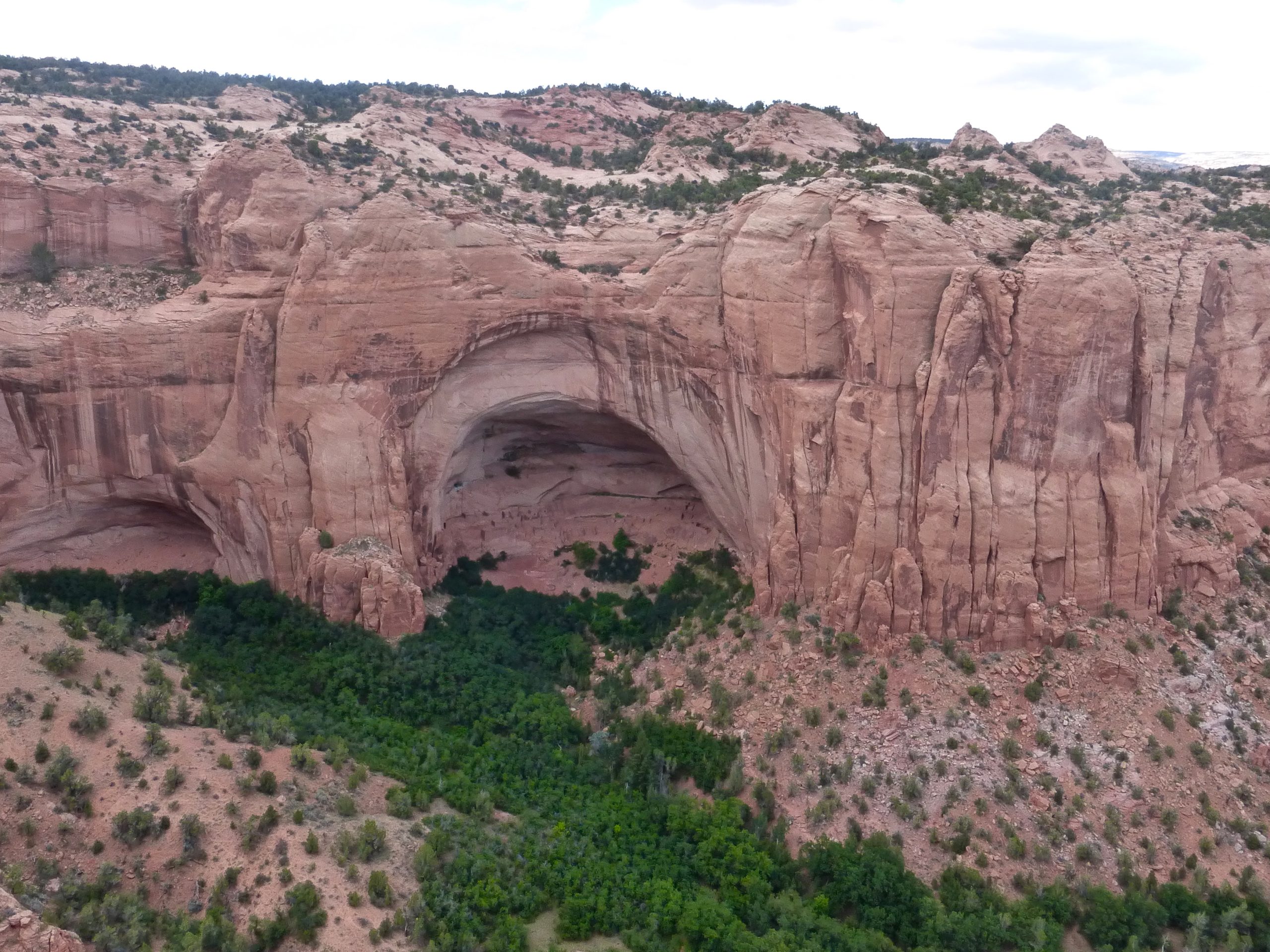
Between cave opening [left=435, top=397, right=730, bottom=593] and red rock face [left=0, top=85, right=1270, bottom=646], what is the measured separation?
507mm

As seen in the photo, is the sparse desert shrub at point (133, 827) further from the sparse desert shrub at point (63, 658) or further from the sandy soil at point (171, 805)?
the sparse desert shrub at point (63, 658)

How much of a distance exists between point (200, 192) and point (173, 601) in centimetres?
1258

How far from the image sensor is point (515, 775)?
72.3 feet

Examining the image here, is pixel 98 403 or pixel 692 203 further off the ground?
pixel 692 203

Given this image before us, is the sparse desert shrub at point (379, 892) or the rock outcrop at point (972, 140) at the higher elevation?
the rock outcrop at point (972, 140)

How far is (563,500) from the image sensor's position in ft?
107

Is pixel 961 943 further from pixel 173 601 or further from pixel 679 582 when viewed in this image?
pixel 173 601

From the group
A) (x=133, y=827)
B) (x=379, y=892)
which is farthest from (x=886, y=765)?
(x=133, y=827)

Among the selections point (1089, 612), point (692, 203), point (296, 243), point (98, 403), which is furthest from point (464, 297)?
point (1089, 612)

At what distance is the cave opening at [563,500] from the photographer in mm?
30688

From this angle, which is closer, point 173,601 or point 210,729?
point 210,729

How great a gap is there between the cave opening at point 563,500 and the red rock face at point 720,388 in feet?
1.66

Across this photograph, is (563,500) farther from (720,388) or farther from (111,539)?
(111,539)

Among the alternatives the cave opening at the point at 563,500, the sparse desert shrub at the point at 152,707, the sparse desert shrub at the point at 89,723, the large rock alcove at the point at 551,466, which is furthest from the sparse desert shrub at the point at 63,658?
the cave opening at the point at 563,500
